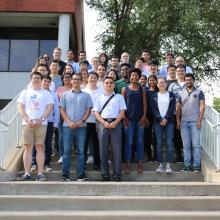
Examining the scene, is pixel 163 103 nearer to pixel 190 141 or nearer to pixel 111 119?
pixel 190 141

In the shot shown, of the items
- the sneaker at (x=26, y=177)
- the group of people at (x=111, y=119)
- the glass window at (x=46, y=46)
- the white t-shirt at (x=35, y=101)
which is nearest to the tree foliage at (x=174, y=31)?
the glass window at (x=46, y=46)

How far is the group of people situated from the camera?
320 inches

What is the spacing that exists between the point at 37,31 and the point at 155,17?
16.5 ft

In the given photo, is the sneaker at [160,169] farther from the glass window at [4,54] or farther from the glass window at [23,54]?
the glass window at [4,54]

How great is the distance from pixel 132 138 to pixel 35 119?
5.61 ft

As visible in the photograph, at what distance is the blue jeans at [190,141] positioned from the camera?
861 cm

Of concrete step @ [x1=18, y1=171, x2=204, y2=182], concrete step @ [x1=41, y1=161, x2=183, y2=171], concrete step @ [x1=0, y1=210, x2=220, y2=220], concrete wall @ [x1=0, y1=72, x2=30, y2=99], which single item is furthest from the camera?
concrete wall @ [x1=0, y1=72, x2=30, y2=99]

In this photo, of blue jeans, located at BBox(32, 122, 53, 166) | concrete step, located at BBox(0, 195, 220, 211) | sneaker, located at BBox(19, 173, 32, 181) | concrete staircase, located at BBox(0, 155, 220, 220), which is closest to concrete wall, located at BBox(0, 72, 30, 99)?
blue jeans, located at BBox(32, 122, 53, 166)

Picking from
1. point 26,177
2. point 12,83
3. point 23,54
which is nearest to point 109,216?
point 26,177

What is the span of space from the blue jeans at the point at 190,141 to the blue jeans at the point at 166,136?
23cm

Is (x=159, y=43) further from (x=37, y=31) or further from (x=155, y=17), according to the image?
(x=37, y=31)

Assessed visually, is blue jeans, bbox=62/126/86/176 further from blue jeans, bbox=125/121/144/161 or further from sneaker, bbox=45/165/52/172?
blue jeans, bbox=125/121/144/161

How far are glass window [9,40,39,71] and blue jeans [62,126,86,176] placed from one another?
1181 centimetres

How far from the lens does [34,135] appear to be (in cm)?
816
